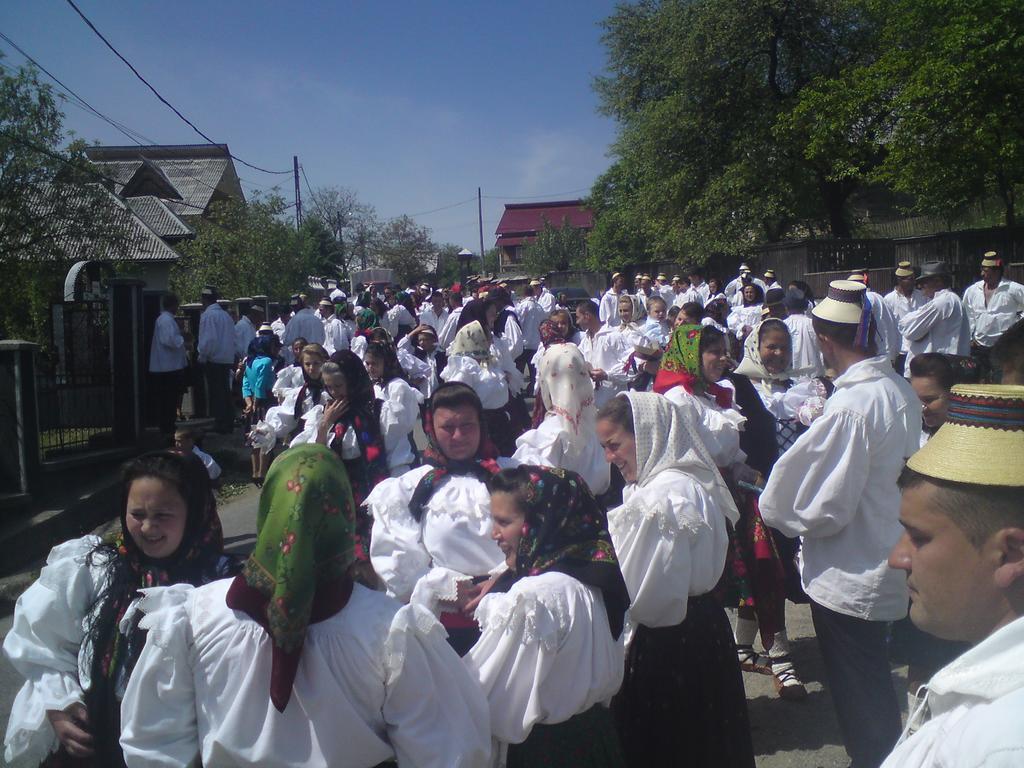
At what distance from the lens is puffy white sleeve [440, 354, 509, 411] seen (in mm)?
7562

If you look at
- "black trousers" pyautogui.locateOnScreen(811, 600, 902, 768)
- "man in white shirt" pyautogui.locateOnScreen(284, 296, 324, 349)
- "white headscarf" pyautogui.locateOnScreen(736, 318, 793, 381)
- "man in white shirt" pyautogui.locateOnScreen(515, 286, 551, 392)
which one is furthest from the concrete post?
"man in white shirt" pyautogui.locateOnScreen(515, 286, 551, 392)

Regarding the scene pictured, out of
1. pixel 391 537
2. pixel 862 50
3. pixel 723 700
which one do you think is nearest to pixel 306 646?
pixel 391 537

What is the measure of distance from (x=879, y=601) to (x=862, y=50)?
91.5 ft

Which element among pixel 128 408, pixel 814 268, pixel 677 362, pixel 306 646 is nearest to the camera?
pixel 306 646

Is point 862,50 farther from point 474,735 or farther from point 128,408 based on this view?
point 474,735

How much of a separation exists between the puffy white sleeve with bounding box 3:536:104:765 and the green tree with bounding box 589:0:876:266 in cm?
2548

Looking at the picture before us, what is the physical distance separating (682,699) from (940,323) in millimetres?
8034

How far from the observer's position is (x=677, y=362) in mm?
4934

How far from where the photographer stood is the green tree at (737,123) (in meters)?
26.7

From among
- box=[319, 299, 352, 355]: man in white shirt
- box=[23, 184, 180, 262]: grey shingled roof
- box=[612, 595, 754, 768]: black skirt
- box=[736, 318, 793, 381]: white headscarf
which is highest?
box=[23, 184, 180, 262]: grey shingled roof

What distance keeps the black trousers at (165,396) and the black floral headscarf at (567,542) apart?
958 centimetres

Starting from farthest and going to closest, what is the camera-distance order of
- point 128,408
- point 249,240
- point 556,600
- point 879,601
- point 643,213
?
point 643,213, point 249,240, point 128,408, point 879,601, point 556,600

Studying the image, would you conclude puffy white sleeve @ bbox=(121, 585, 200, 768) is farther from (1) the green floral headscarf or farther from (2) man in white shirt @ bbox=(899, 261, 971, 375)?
(2) man in white shirt @ bbox=(899, 261, 971, 375)

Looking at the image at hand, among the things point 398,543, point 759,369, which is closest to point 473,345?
point 759,369
